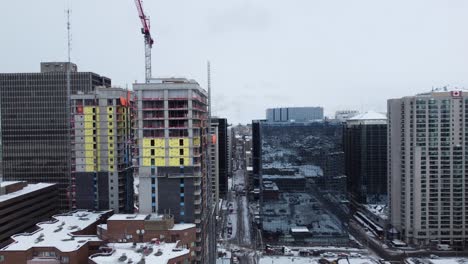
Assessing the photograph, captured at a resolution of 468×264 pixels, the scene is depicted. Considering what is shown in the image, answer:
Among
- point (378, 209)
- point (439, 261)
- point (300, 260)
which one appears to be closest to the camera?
point (439, 261)

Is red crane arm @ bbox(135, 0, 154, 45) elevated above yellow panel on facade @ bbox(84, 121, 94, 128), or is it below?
above

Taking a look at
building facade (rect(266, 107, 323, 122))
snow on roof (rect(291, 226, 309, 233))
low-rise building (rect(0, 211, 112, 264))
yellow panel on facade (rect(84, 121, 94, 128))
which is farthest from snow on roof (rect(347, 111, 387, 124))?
low-rise building (rect(0, 211, 112, 264))

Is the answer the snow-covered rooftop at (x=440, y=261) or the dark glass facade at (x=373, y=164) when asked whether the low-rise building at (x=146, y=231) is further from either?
the dark glass facade at (x=373, y=164)

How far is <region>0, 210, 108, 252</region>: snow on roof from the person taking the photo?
3709 cm

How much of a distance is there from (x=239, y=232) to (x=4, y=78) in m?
A: 53.4

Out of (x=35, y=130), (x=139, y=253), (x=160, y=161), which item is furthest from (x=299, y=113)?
(x=139, y=253)

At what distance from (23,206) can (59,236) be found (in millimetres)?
16906

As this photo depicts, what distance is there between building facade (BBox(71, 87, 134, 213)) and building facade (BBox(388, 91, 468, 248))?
4984cm

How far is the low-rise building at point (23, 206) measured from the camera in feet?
164

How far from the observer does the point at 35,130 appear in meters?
71.9

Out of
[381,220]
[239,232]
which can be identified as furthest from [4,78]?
[381,220]

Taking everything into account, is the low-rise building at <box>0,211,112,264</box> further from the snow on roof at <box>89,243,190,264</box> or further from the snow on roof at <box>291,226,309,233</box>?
the snow on roof at <box>291,226,309,233</box>

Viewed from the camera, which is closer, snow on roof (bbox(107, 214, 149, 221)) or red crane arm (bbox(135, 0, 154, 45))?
snow on roof (bbox(107, 214, 149, 221))

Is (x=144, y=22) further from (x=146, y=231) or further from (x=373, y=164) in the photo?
(x=373, y=164)
